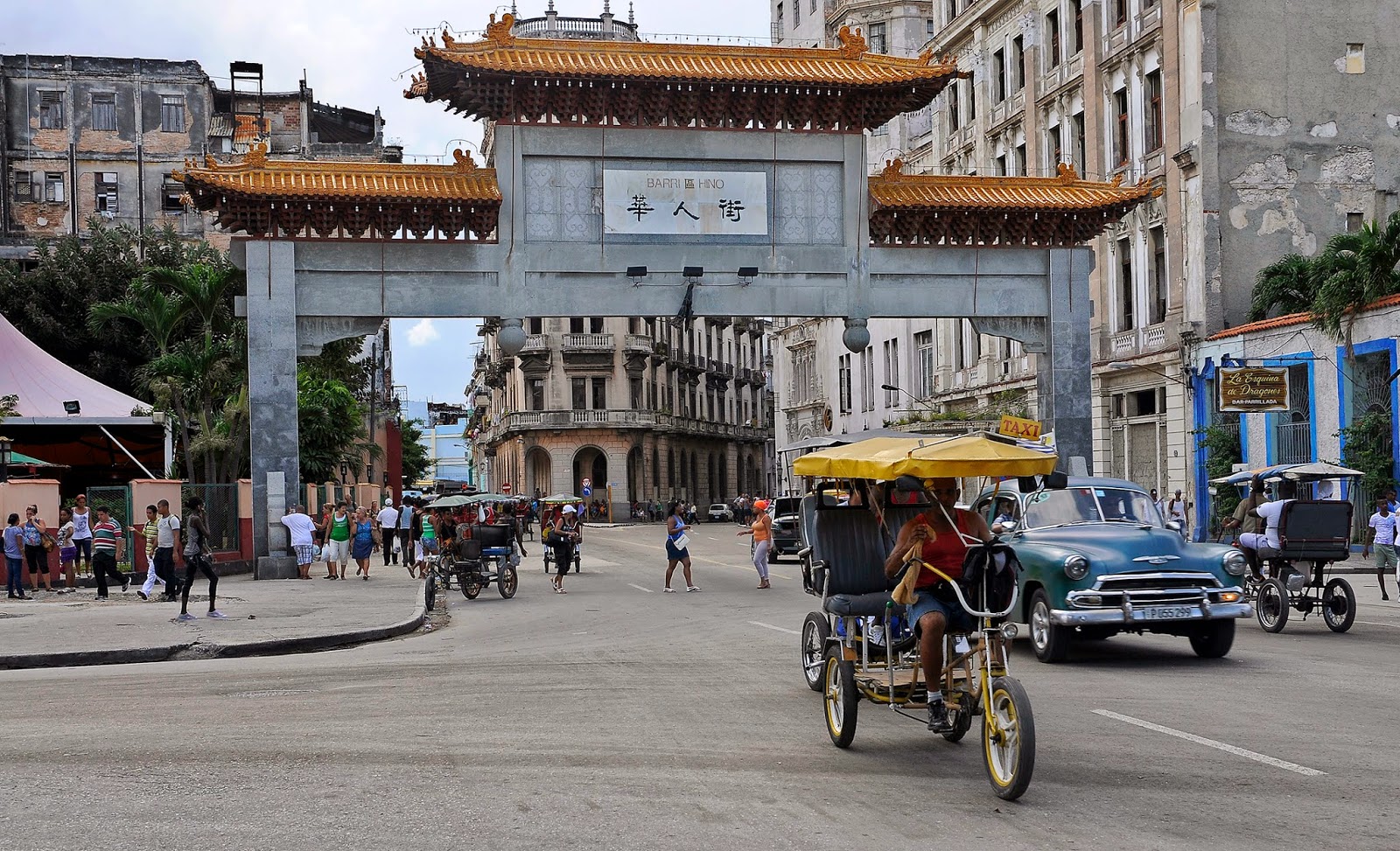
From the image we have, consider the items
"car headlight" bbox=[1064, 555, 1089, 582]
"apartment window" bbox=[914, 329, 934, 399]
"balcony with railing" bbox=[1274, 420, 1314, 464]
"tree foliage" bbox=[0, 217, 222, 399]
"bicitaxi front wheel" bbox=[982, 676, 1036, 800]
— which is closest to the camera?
"bicitaxi front wheel" bbox=[982, 676, 1036, 800]

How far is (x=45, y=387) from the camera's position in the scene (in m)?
37.9

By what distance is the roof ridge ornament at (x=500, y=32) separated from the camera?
101 feet

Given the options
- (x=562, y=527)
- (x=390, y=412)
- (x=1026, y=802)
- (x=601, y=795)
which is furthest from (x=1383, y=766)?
(x=390, y=412)

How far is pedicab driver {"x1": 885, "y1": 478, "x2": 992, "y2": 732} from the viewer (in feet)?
28.1

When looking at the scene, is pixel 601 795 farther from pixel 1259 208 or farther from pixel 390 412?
pixel 390 412

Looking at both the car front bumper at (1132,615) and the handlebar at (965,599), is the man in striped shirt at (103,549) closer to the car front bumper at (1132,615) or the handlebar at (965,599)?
the car front bumper at (1132,615)

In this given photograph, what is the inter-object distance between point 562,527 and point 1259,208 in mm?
21646

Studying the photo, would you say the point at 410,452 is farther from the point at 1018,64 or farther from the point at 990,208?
the point at 990,208

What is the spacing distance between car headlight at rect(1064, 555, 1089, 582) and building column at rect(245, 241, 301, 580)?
19.8 metres

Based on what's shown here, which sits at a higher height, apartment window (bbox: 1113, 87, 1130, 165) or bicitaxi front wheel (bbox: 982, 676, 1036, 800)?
apartment window (bbox: 1113, 87, 1130, 165)

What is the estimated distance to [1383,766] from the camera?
8.62 metres

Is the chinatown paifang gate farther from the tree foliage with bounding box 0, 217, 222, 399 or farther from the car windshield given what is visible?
the tree foliage with bounding box 0, 217, 222, 399

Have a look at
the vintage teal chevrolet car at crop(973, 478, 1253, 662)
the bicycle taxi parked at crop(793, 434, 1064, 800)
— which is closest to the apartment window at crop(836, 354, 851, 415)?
the vintage teal chevrolet car at crop(973, 478, 1253, 662)

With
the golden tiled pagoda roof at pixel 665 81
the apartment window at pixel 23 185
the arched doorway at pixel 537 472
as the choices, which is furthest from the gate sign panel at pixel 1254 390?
the arched doorway at pixel 537 472
